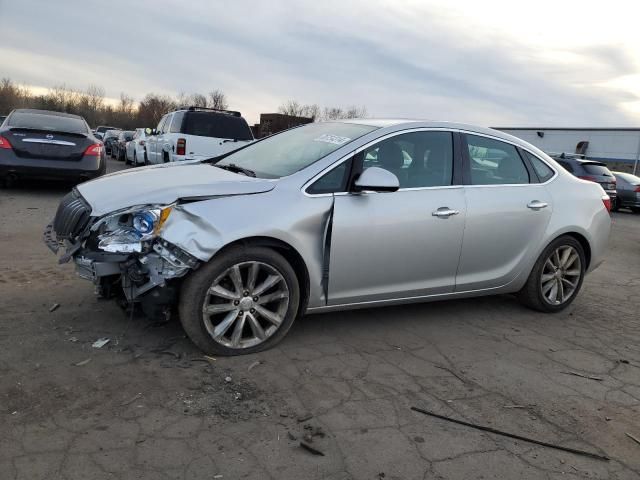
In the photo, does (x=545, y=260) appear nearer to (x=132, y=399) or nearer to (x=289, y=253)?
(x=289, y=253)

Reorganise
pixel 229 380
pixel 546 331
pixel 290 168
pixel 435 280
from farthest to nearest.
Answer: pixel 546 331, pixel 435 280, pixel 290 168, pixel 229 380

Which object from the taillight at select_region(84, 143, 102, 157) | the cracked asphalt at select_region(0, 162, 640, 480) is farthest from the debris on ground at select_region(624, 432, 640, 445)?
the taillight at select_region(84, 143, 102, 157)

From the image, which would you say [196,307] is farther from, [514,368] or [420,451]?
[514,368]

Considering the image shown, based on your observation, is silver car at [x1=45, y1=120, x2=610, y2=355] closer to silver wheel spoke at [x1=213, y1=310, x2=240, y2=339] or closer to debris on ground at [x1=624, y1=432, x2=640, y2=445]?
silver wheel spoke at [x1=213, y1=310, x2=240, y2=339]

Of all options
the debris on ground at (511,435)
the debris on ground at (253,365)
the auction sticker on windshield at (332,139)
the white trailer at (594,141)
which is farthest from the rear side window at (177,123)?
the white trailer at (594,141)

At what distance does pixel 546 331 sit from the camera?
4934 millimetres

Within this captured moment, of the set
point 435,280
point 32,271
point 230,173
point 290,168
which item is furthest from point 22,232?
point 435,280

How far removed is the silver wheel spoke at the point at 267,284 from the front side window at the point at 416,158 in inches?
43.8

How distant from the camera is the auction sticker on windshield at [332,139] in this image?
4.31 meters

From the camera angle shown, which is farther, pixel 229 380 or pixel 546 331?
pixel 546 331

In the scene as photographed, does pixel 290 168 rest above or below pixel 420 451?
above

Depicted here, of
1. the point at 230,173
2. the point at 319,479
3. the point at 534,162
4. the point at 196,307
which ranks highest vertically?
the point at 534,162

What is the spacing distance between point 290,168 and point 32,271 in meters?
2.91

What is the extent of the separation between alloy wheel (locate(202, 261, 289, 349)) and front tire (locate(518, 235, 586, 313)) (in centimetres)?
267
